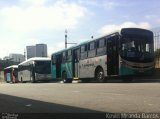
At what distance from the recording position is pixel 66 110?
12.8m

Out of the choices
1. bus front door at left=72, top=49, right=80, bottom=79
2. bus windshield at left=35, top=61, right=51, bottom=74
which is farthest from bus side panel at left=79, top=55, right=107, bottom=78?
bus windshield at left=35, top=61, right=51, bottom=74

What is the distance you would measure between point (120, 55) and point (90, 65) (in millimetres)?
4902

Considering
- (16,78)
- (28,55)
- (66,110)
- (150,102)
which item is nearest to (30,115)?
(66,110)

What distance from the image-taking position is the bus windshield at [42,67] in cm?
5056

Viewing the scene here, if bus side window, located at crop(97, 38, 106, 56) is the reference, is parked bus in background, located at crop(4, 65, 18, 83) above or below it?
below

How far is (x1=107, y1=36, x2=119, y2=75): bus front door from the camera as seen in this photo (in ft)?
95.1

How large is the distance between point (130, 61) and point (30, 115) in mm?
17113

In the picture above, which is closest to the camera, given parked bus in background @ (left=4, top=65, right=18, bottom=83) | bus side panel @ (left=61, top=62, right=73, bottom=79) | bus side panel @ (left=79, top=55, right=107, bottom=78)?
bus side panel @ (left=79, top=55, right=107, bottom=78)

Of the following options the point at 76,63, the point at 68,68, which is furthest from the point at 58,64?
the point at 76,63

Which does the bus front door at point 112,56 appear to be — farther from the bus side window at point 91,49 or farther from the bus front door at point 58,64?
the bus front door at point 58,64

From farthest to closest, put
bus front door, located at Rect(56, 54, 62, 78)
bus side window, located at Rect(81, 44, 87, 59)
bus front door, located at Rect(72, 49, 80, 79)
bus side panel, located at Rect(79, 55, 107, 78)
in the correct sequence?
bus front door, located at Rect(56, 54, 62, 78), bus front door, located at Rect(72, 49, 80, 79), bus side window, located at Rect(81, 44, 87, 59), bus side panel, located at Rect(79, 55, 107, 78)

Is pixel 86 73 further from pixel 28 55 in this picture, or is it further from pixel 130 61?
pixel 28 55

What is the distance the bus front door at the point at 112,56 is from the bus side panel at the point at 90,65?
475 mm

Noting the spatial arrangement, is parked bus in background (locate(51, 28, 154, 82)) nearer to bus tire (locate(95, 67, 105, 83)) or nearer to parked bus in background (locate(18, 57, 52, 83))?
bus tire (locate(95, 67, 105, 83))
